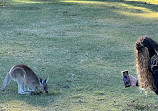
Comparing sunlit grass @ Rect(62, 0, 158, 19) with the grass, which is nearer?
the grass

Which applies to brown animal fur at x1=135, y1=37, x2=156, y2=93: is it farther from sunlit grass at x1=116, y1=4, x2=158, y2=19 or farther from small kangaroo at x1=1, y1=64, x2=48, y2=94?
sunlit grass at x1=116, y1=4, x2=158, y2=19

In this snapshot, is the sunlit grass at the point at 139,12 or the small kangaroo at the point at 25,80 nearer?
the small kangaroo at the point at 25,80

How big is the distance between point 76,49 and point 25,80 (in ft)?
12.6

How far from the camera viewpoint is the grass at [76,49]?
7301mm

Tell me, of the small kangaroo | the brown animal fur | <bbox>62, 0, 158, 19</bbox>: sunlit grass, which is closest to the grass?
<bbox>62, 0, 158, 19</bbox>: sunlit grass

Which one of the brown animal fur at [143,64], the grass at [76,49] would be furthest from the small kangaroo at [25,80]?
the brown animal fur at [143,64]

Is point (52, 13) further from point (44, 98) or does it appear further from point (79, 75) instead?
point (44, 98)

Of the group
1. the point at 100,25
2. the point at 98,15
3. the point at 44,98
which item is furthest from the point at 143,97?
the point at 98,15

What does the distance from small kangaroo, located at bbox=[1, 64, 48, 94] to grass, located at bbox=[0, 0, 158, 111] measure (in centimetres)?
18

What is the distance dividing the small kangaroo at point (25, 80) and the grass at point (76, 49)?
18 cm

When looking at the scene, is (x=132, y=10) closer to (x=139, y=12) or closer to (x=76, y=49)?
(x=139, y=12)

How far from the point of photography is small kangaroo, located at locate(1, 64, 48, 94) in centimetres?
772

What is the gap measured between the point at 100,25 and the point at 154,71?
1062 cm

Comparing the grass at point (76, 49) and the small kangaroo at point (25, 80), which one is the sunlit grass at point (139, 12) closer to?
the grass at point (76, 49)
